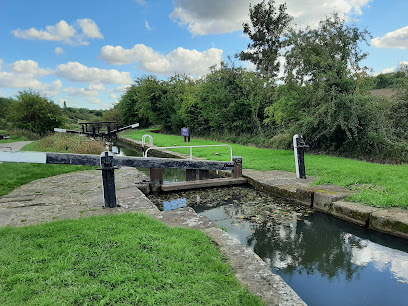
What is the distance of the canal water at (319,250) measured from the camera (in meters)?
2.76

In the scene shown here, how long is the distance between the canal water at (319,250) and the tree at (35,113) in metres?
16.1

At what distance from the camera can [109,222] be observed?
352cm

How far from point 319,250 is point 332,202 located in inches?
54.1

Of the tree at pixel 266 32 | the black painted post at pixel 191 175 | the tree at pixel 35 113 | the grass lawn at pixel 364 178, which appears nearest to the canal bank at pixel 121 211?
the black painted post at pixel 191 175

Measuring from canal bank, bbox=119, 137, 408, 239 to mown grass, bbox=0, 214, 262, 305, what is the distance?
8.75 ft

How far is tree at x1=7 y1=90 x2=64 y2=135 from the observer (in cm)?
1761

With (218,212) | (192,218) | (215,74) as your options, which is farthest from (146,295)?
(215,74)

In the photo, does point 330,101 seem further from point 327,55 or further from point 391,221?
point 391,221

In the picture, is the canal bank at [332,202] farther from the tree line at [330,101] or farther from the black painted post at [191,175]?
the tree line at [330,101]

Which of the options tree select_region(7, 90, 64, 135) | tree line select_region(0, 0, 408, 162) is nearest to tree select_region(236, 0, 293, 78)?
tree line select_region(0, 0, 408, 162)

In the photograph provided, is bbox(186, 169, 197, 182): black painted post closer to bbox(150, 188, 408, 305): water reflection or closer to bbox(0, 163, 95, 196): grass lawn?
bbox(150, 188, 408, 305): water reflection

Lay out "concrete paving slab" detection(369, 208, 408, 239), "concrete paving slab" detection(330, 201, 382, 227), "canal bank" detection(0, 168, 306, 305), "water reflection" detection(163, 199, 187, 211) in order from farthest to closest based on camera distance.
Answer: "water reflection" detection(163, 199, 187, 211) < "concrete paving slab" detection(330, 201, 382, 227) < "concrete paving slab" detection(369, 208, 408, 239) < "canal bank" detection(0, 168, 306, 305)

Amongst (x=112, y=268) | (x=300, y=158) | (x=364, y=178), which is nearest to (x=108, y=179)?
(x=112, y=268)

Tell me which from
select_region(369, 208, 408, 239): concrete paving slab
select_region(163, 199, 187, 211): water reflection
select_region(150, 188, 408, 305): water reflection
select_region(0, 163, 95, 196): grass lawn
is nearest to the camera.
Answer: select_region(150, 188, 408, 305): water reflection
